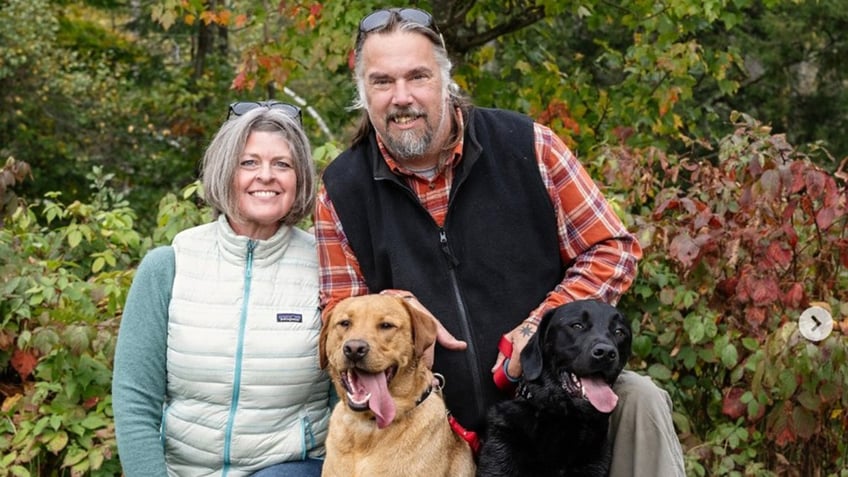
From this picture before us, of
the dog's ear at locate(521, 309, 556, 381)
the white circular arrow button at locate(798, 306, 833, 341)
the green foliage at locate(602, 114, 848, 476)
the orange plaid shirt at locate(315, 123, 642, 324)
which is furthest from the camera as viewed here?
the green foliage at locate(602, 114, 848, 476)

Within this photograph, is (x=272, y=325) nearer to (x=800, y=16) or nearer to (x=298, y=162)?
(x=298, y=162)

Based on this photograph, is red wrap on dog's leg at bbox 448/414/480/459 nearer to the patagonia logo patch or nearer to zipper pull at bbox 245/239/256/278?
the patagonia logo patch

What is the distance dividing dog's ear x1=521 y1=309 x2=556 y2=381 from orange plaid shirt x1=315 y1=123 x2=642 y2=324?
0.73ft

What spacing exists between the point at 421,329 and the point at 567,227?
0.78 m

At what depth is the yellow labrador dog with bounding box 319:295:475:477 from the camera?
3.53 metres

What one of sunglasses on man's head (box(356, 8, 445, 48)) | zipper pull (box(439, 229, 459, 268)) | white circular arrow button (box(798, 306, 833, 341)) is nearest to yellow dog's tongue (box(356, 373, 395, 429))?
zipper pull (box(439, 229, 459, 268))

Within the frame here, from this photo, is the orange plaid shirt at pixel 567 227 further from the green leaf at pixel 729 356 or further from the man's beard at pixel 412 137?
the green leaf at pixel 729 356

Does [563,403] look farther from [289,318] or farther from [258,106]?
[258,106]

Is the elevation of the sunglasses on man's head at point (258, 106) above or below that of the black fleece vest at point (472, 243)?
above

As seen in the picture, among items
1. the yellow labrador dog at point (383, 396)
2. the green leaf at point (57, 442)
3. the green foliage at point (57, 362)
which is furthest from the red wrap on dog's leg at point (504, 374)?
the green leaf at point (57, 442)

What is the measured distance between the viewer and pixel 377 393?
351cm

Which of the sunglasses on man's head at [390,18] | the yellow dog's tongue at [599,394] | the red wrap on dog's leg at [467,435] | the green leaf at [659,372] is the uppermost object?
the sunglasses on man's head at [390,18]

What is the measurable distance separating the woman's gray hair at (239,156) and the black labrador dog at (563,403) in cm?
106

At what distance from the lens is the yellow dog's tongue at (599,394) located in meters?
3.46
